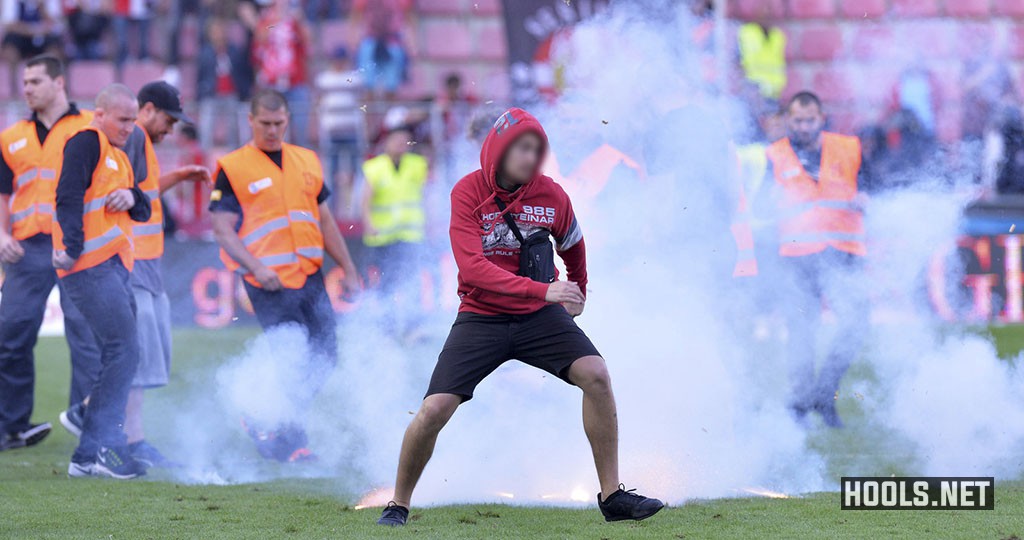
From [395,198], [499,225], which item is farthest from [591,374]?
[395,198]

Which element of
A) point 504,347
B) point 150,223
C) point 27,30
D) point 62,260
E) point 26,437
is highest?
point 27,30

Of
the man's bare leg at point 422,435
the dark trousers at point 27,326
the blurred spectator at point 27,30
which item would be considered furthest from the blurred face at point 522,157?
the blurred spectator at point 27,30

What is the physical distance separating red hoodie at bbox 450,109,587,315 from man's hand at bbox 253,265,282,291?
7.36ft

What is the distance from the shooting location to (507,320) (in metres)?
5.61

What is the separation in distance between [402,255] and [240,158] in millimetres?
3436

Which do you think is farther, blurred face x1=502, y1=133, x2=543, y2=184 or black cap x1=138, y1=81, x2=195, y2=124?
black cap x1=138, y1=81, x2=195, y2=124

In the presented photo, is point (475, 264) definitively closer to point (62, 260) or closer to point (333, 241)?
point (62, 260)

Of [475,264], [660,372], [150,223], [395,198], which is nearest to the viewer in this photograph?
[475,264]

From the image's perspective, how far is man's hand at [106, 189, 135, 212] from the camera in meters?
7.03

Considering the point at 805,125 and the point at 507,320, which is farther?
the point at 805,125

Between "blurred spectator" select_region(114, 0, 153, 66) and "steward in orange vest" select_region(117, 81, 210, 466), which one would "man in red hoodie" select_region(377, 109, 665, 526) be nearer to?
"steward in orange vest" select_region(117, 81, 210, 466)

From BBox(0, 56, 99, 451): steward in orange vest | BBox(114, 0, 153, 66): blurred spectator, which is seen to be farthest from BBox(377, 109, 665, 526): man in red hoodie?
BBox(114, 0, 153, 66): blurred spectator

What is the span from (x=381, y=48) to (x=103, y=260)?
31.0 ft

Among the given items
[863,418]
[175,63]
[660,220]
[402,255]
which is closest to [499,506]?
[660,220]
